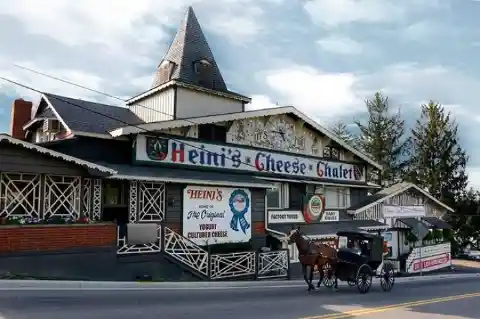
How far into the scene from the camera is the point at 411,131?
194 ft

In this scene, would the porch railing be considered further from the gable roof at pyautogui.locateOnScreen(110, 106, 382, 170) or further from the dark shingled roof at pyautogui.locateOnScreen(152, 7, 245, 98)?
the dark shingled roof at pyautogui.locateOnScreen(152, 7, 245, 98)

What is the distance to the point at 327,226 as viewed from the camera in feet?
91.7

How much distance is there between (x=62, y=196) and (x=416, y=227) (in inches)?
918

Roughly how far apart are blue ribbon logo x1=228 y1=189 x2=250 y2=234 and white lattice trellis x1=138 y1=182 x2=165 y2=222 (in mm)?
3640

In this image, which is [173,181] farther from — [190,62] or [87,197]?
[190,62]

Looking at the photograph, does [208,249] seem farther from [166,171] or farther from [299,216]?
[299,216]

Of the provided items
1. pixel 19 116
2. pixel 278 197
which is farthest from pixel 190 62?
pixel 19 116

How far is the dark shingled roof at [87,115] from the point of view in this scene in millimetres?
19344

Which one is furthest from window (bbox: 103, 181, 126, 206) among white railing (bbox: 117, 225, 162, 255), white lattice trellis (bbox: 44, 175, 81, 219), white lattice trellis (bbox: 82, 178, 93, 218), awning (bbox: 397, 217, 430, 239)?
awning (bbox: 397, 217, 430, 239)

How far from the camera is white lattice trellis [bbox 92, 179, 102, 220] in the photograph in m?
17.0

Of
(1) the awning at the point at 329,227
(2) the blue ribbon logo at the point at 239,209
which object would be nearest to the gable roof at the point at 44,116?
(2) the blue ribbon logo at the point at 239,209

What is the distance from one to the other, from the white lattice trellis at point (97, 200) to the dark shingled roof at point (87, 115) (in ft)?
7.99

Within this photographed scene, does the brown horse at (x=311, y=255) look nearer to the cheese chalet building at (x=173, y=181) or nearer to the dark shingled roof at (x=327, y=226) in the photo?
the cheese chalet building at (x=173, y=181)

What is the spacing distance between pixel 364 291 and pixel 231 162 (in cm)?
959
